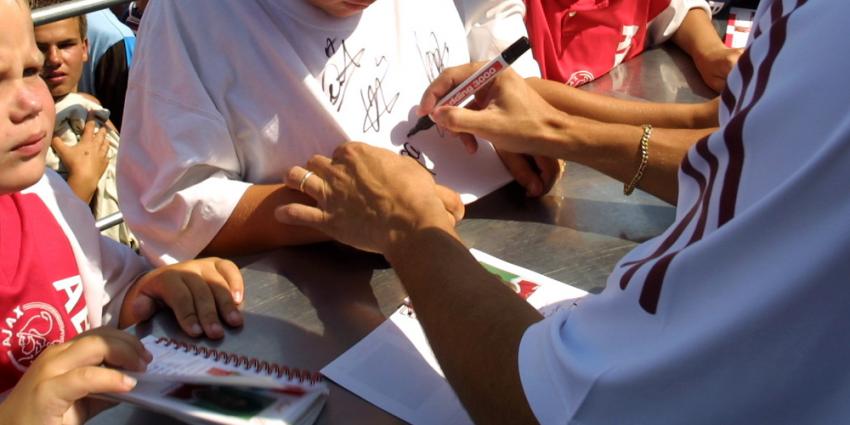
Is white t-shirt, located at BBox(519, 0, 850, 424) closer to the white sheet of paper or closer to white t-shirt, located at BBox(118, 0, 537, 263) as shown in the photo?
the white sheet of paper

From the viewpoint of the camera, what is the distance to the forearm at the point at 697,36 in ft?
5.93

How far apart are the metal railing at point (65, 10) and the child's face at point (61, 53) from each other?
0.84 m

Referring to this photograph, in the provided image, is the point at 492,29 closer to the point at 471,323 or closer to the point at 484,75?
the point at 484,75

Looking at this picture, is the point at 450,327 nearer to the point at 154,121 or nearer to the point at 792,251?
the point at 792,251

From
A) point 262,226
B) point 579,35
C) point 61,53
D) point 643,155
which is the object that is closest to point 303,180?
point 262,226

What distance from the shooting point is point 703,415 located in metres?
0.52

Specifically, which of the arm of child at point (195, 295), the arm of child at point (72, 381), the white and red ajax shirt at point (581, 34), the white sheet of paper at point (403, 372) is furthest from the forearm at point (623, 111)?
the arm of child at point (72, 381)

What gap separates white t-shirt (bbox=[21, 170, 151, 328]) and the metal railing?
0.40m

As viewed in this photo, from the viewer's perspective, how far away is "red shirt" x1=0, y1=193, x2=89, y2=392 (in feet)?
3.15

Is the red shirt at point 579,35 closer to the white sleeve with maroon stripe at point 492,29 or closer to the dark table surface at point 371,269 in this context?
the white sleeve with maroon stripe at point 492,29

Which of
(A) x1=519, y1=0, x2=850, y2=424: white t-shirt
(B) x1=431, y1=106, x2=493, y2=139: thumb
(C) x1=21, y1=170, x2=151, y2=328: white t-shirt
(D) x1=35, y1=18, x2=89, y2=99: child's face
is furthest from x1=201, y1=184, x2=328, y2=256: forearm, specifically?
(D) x1=35, y1=18, x2=89, y2=99: child's face

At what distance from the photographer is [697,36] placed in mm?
1853
